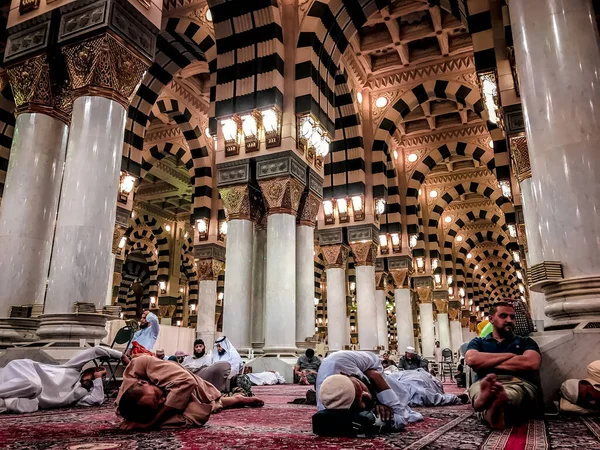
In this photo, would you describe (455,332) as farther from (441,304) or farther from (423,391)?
(423,391)

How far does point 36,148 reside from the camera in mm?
5340

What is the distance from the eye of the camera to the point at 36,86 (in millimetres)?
5430

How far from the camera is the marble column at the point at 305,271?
859cm

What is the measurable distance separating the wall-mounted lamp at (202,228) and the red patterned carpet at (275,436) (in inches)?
393

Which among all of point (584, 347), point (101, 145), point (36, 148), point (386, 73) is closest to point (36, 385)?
point (101, 145)

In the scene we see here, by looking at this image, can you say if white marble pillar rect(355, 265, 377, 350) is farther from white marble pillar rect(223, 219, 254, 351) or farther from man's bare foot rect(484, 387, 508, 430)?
man's bare foot rect(484, 387, 508, 430)

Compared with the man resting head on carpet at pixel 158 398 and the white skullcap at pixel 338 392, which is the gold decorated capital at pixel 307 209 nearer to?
the man resting head on carpet at pixel 158 398

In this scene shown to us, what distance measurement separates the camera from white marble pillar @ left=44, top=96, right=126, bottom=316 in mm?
4496

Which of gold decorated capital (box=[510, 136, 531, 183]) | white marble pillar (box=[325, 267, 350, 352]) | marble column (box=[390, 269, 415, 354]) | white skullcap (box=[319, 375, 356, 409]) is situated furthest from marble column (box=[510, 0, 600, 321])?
marble column (box=[390, 269, 415, 354])

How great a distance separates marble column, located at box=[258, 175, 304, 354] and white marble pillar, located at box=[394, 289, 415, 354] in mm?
7163

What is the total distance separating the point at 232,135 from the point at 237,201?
1234 millimetres

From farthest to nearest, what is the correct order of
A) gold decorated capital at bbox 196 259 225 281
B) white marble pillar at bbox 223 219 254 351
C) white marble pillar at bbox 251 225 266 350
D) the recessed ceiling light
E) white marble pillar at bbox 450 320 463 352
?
white marble pillar at bbox 450 320 463 352 → the recessed ceiling light → gold decorated capital at bbox 196 259 225 281 → white marble pillar at bbox 251 225 266 350 → white marble pillar at bbox 223 219 254 351

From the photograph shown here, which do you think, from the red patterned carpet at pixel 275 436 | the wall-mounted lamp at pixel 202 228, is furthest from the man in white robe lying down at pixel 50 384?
the wall-mounted lamp at pixel 202 228

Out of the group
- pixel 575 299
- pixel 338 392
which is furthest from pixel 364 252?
pixel 338 392
